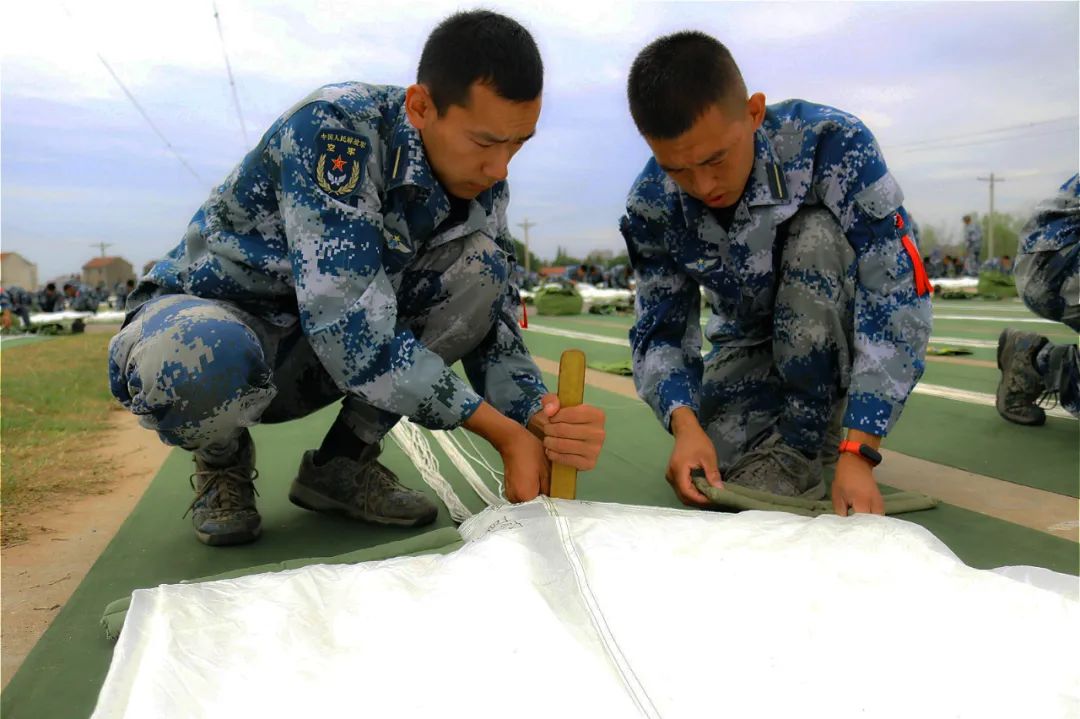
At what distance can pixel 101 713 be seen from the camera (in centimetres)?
80

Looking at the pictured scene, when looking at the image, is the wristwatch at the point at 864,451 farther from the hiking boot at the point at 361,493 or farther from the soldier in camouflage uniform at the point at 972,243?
the soldier in camouflage uniform at the point at 972,243

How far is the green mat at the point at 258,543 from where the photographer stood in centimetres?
107

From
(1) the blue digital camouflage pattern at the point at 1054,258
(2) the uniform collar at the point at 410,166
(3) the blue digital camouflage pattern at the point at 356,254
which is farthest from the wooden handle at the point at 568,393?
(1) the blue digital camouflage pattern at the point at 1054,258

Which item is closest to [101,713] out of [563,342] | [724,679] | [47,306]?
[724,679]

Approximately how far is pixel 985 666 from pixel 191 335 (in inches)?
49.9

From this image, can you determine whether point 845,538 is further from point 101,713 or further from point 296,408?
point 296,408

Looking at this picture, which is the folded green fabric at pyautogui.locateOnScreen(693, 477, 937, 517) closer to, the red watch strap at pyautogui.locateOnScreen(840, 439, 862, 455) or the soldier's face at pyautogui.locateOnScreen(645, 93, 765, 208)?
the red watch strap at pyautogui.locateOnScreen(840, 439, 862, 455)

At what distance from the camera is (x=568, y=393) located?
4.45 feet

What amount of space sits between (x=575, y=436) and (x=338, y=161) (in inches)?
25.0

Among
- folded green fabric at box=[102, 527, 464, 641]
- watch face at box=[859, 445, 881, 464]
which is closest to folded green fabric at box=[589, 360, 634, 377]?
watch face at box=[859, 445, 881, 464]

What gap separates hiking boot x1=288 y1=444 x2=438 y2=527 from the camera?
1679mm

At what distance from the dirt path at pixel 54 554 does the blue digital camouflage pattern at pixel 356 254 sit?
1.12 ft

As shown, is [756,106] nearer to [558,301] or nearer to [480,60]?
[480,60]

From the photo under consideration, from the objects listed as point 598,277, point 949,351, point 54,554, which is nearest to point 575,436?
point 54,554
